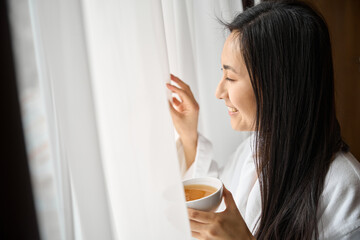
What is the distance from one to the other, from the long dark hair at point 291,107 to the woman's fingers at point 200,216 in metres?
0.24

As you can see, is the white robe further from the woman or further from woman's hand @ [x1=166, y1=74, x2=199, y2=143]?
woman's hand @ [x1=166, y1=74, x2=199, y2=143]

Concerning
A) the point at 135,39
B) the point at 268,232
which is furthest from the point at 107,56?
the point at 268,232

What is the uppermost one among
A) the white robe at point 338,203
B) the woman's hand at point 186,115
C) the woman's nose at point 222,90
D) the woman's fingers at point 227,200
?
the woman's nose at point 222,90

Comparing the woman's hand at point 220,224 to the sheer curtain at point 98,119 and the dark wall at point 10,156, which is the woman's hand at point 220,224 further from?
the dark wall at point 10,156

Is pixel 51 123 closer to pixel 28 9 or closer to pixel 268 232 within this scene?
pixel 28 9

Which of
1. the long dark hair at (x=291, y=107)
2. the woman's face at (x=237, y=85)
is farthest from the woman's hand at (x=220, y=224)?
the woman's face at (x=237, y=85)

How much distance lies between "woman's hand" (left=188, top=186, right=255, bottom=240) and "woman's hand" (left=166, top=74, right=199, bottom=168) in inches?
12.9

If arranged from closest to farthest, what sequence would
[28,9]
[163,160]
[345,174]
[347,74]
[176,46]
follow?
[28,9]
[163,160]
[345,174]
[176,46]
[347,74]

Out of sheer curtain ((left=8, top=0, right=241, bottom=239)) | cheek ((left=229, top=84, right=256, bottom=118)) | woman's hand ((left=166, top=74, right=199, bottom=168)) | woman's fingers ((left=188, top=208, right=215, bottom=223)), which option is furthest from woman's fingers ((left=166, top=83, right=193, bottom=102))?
woman's fingers ((left=188, top=208, right=215, bottom=223))

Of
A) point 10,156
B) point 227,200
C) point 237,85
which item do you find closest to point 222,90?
point 237,85

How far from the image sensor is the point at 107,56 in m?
0.47

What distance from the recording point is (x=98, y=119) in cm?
48

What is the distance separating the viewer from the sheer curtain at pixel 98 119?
43 cm

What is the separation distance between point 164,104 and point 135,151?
0.35 ft
